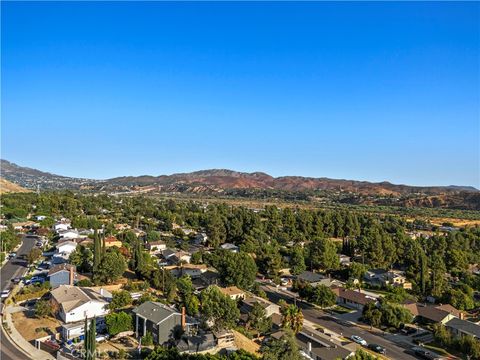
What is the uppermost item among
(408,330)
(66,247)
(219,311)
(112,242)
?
(112,242)

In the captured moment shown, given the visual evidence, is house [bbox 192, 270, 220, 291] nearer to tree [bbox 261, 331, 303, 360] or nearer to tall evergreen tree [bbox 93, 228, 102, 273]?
Result: tall evergreen tree [bbox 93, 228, 102, 273]

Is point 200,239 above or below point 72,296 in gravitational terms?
above

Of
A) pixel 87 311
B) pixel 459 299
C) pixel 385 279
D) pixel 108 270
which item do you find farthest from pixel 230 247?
pixel 87 311

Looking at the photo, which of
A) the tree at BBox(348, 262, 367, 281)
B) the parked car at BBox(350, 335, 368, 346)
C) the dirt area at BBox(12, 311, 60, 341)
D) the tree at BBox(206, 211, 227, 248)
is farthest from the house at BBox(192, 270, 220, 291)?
the tree at BBox(206, 211, 227, 248)

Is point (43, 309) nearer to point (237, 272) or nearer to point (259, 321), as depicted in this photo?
point (259, 321)

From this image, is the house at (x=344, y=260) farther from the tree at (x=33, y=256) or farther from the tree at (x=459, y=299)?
the tree at (x=33, y=256)

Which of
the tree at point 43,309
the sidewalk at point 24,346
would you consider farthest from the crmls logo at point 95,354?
the tree at point 43,309

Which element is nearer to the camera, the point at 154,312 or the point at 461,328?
the point at 154,312
